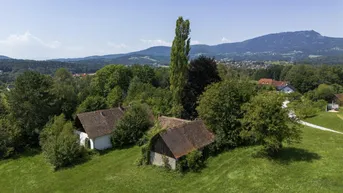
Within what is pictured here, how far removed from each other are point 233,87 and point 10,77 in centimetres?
20832

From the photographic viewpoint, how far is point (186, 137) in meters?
24.7

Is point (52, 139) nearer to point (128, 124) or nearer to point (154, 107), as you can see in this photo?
point (128, 124)

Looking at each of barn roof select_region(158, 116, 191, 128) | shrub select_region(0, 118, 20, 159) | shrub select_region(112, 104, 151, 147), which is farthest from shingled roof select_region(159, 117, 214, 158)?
shrub select_region(0, 118, 20, 159)

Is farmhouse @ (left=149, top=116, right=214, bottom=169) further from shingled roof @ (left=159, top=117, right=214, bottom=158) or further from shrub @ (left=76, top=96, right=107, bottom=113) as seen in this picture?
shrub @ (left=76, top=96, right=107, bottom=113)

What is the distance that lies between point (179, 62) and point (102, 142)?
15537mm

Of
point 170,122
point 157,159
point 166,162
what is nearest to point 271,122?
point 166,162

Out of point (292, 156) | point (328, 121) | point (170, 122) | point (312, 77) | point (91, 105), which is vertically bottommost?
point (328, 121)

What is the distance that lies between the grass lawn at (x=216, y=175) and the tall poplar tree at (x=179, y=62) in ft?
37.2

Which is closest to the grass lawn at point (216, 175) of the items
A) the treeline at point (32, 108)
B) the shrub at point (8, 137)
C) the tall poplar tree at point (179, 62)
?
the shrub at point (8, 137)

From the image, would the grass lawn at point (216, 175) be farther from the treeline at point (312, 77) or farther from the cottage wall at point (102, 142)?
the treeline at point (312, 77)

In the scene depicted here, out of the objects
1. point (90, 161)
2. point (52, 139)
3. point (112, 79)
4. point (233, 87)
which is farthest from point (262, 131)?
point (112, 79)

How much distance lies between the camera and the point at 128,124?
106 ft

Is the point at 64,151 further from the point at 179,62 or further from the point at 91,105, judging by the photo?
the point at 179,62

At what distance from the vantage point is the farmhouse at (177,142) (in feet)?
75.6
